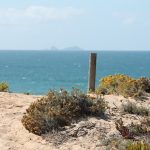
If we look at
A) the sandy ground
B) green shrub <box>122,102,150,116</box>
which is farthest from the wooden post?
green shrub <box>122,102,150,116</box>

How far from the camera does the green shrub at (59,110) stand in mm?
11328

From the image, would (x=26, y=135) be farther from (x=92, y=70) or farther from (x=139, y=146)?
(x=92, y=70)

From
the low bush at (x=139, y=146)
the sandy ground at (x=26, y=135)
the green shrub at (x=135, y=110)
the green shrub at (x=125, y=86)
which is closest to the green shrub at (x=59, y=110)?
the sandy ground at (x=26, y=135)

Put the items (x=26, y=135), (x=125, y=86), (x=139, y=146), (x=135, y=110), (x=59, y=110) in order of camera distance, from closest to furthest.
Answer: (x=139, y=146) → (x=26, y=135) → (x=59, y=110) → (x=135, y=110) → (x=125, y=86)

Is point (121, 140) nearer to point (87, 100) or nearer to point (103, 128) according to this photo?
point (103, 128)

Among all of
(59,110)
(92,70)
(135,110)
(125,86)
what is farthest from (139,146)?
(92,70)

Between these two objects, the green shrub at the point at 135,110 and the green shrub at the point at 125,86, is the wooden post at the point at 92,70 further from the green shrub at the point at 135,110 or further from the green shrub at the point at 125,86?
the green shrub at the point at 135,110

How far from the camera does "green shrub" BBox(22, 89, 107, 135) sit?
11.3 m

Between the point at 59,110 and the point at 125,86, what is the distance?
4721 mm

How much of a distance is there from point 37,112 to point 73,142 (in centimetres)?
131

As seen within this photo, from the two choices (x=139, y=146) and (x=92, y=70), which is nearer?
(x=139, y=146)

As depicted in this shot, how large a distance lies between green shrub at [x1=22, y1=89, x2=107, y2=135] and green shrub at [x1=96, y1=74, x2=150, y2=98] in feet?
10.2

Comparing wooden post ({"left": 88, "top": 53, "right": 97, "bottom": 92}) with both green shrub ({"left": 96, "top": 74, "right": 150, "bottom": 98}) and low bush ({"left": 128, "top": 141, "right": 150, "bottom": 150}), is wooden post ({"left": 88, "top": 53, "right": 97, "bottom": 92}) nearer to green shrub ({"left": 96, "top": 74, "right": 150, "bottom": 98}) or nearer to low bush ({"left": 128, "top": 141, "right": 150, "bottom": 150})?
green shrub ({"left": 96, "top": 74, "right": 150, "bottom": 98})

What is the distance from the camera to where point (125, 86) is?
1595 centimetres
